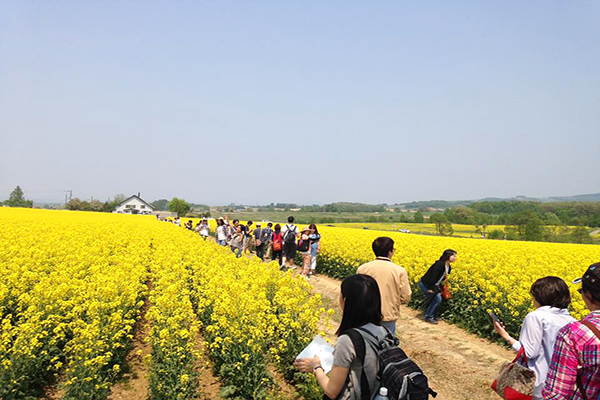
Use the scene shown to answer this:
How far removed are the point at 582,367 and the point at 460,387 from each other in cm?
474

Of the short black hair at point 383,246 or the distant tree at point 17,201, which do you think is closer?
the short black hair at point 383,246

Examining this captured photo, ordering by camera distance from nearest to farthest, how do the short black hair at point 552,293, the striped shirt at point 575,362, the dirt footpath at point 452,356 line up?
the striped shirt at point 575,362, the short black hair at point 552,293, the dirt footpath at point 452,356

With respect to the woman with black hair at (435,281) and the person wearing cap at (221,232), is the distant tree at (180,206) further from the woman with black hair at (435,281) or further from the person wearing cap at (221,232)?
the woman with black hair at (435,281)

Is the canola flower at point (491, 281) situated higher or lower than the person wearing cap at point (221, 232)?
lower

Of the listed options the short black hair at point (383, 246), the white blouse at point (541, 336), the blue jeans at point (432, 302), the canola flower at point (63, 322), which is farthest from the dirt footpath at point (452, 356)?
the canola flower at point (63, 322)

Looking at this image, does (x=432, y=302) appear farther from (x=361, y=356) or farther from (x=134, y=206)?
(x=134, y=206)

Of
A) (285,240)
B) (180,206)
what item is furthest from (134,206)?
(285,240)

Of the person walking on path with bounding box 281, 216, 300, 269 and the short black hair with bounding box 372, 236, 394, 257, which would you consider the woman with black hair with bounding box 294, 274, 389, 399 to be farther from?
the person walking on path with bounding box 281, 216, 300, 269

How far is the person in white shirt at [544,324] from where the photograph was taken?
313 cm

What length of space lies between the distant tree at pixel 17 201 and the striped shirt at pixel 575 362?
135m

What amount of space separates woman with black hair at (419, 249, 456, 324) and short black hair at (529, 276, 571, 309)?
19.4 ft

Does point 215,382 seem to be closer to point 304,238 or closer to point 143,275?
point 143,275

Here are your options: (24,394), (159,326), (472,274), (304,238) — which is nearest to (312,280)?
(304,238)

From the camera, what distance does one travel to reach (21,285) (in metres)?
7.03
